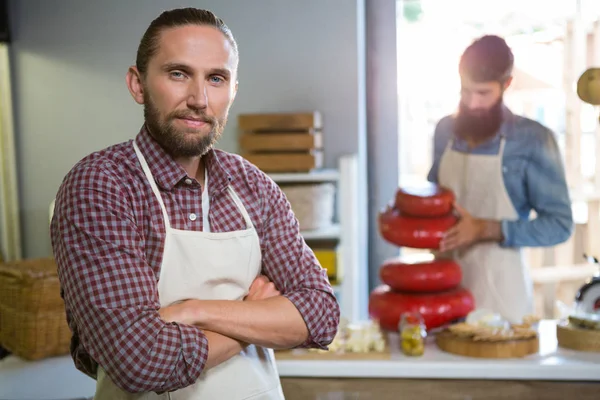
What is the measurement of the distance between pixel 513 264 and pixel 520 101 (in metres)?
0.58

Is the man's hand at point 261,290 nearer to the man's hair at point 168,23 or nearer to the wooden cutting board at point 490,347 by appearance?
the man's hair at point 168,23

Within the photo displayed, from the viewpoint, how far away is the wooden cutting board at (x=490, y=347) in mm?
1806

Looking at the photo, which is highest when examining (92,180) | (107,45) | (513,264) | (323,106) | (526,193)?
(107,45)

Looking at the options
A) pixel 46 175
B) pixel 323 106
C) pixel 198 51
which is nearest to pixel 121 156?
pixel 198 51

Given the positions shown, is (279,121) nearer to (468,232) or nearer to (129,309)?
(468,232)

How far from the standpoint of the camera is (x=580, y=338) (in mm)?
1872

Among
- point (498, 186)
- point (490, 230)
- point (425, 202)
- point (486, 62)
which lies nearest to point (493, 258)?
point (490, 230)

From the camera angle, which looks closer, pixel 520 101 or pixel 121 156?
pixel 121 156

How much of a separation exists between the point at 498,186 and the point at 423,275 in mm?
429

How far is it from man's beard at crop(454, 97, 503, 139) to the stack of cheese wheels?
0.76 ft

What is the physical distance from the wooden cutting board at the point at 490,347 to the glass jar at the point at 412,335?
8 cm

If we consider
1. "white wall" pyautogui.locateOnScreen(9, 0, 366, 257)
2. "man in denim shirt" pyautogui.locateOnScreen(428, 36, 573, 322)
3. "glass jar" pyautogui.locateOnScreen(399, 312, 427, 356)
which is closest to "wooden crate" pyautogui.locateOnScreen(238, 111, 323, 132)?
"white wall" pyautogui.locateOnScreen(9, 0, 366, 257)

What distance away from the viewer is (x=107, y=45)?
217cm

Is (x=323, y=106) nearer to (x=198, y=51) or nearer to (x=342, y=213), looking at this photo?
(x=342, y=213)
